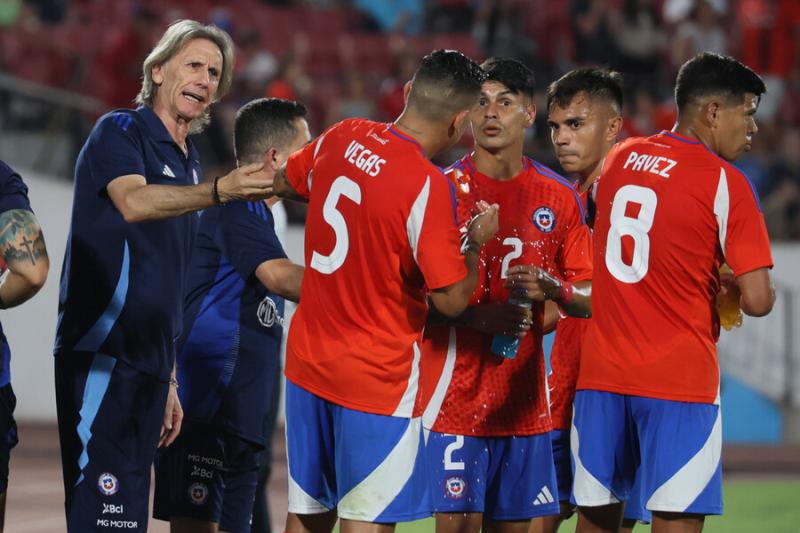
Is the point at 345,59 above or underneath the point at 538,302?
above

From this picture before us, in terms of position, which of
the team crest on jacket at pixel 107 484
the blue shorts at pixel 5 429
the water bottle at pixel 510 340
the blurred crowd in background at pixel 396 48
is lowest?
the team crest on jacket at pixel 107 484

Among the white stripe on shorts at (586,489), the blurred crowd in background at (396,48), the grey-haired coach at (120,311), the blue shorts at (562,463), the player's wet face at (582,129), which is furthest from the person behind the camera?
the blurred crowd in background at (396,48)

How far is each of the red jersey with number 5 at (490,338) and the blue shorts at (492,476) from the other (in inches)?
2.4

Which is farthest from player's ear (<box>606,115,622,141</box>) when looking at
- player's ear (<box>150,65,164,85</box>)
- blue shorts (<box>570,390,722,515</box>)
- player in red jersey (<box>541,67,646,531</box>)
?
player's ear (<box>150,65,164,85</box>)

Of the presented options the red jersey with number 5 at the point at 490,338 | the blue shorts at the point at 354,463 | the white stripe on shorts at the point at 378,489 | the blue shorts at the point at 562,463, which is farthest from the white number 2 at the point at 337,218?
the blue shorts at the point at 562,463

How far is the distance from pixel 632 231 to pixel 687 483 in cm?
113

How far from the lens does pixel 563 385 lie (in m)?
6.57

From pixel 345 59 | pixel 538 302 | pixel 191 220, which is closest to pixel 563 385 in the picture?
pixel 538 302

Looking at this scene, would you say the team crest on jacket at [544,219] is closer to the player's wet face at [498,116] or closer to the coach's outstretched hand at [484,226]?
the player's wet face at [498,116]

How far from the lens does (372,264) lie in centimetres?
509

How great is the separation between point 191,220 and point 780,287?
36.1 ft

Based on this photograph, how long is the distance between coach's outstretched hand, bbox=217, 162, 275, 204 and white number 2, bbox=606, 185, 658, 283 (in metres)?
1.60

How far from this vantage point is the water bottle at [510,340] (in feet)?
19.0

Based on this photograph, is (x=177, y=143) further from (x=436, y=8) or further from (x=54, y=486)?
(x=436, y=8)
